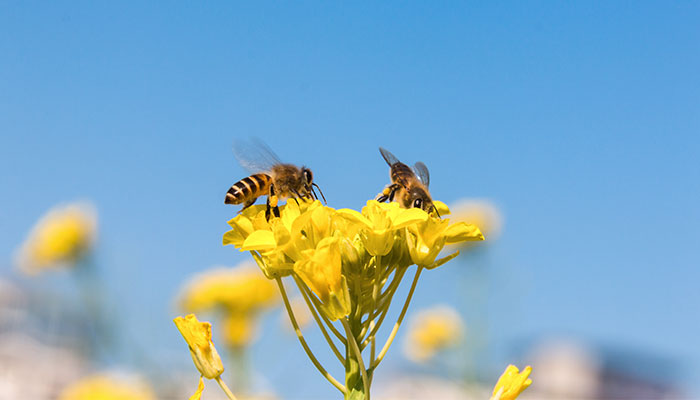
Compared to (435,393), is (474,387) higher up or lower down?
lower down

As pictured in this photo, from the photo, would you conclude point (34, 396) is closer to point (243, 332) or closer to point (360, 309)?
point (243, 332)

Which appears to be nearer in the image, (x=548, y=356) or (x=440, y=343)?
(x=440, y=343)

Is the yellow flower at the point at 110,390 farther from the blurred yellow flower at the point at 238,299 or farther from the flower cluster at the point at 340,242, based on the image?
the flower cluster at the point at 340,242

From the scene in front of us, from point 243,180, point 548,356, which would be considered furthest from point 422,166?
point 548,356

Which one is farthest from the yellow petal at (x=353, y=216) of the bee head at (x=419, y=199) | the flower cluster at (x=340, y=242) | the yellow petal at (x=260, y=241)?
the bee head at (x=419, y=199)

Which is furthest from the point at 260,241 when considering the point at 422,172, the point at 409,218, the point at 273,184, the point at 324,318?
the point at 422,172

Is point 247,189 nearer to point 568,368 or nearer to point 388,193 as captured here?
point 388,193
